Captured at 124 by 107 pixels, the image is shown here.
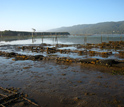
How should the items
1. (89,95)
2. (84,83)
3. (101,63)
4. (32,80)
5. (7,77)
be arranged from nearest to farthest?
(89,95), (84,83), (32,80), (7,77), (101,63)

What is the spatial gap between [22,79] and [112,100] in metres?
5.18

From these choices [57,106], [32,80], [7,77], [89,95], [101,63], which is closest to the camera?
[57,106]

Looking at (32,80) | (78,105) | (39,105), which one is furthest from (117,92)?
(32,80)

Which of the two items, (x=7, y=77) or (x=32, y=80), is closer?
(x=32, y=80)

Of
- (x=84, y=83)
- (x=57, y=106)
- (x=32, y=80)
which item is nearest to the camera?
Result: (x=57, y=106)

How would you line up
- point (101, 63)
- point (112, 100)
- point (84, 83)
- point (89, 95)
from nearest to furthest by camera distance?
1. point (112, 100)
2. point (89, 95)
3. point (84, 83)
4. point (101, 63)

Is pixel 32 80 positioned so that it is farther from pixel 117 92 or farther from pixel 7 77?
pixel 117 92

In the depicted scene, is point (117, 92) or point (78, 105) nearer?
point (78, 105)

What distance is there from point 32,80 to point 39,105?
2.92 metres

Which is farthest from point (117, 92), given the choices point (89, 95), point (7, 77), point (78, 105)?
point (7, 77)

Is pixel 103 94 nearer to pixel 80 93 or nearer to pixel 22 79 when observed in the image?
pixel 80 93

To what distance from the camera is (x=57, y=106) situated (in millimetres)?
4969

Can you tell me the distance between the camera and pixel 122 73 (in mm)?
8617

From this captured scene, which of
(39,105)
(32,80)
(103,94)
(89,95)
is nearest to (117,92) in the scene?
(103,94)
